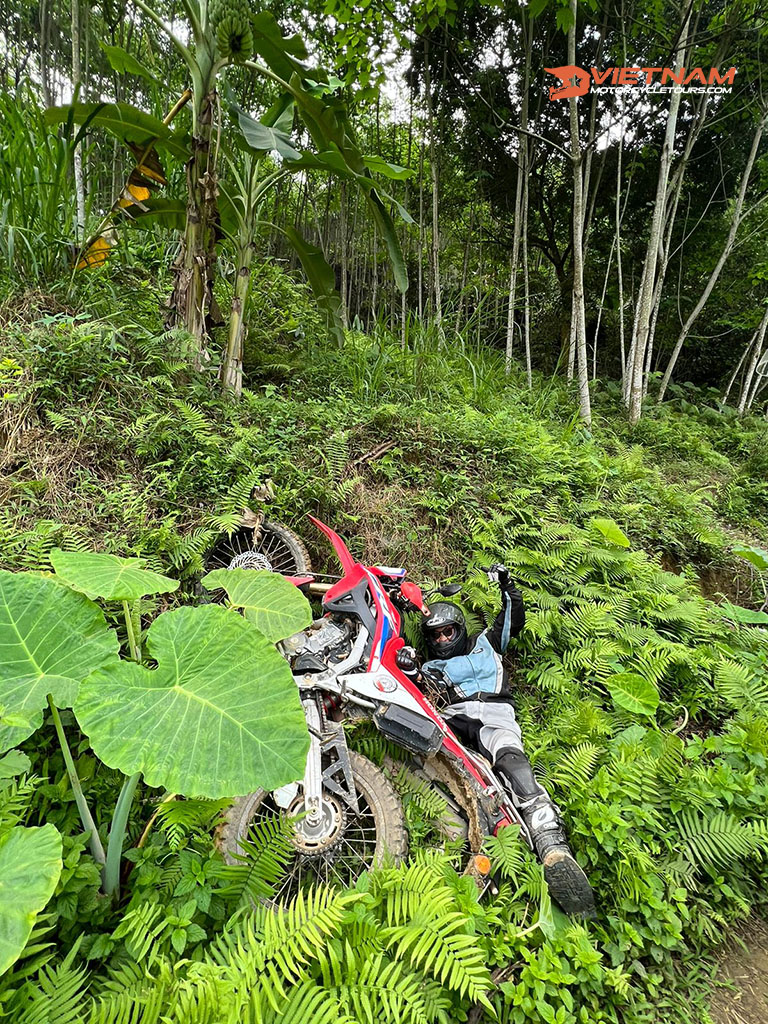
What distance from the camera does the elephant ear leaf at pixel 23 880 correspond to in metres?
0.74

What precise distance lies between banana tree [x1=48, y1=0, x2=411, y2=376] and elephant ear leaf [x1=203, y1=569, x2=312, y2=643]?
1.74 m

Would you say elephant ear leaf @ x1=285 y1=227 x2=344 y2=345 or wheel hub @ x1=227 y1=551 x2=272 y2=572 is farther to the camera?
elephant ear leaf @ x1=285 y1=227 x2=344 y2=345

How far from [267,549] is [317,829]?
4.00 feet

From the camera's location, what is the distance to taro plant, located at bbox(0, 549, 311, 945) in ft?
3.05

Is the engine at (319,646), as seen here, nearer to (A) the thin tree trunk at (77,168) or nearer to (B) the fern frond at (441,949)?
(B) the fern frond at (441,949)

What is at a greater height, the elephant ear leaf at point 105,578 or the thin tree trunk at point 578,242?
the thin tree trunk at point 578,242

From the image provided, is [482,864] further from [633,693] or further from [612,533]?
[612,533]

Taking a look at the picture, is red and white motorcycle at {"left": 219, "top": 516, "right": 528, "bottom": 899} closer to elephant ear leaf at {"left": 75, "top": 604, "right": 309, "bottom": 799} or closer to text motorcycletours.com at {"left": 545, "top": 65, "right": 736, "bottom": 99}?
elephant ear leaf at {"left": 75, "top": 604, "right": 309, "bottom": 799}

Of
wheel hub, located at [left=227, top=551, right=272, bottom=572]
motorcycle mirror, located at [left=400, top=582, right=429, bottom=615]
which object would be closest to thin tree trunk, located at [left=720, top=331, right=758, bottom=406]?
motorcycle mirror, located at [left=400, top=582, right=429, bottom=615]

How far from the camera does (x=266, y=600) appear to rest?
1.45 m

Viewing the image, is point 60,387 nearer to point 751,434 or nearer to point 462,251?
point 751,434

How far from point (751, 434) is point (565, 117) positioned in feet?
19.0

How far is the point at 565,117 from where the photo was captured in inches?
290

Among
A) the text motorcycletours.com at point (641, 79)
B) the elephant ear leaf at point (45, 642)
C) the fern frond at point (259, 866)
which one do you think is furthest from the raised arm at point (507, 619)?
the text motorcycletours.com at point (641, 79)
